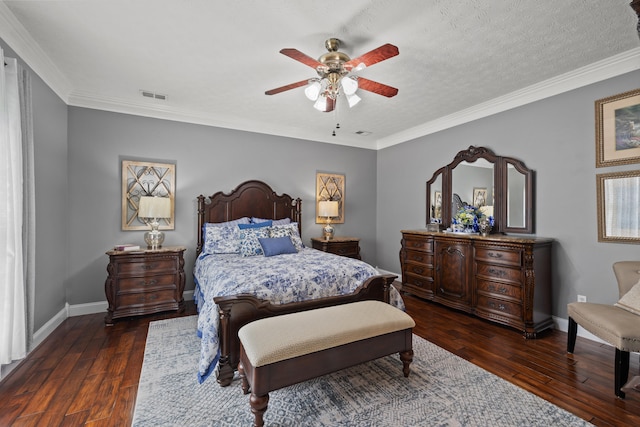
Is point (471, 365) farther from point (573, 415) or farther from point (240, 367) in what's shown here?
point (240, 367)

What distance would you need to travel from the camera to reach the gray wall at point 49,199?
2818 mm

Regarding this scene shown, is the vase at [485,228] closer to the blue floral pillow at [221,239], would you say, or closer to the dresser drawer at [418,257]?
the dresser drawer at [418,257]

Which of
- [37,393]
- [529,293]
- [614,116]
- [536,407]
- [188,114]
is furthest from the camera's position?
[188,114]

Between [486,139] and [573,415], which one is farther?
[486,139]

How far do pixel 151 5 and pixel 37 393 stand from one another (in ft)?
9.19

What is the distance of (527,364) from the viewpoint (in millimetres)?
2441

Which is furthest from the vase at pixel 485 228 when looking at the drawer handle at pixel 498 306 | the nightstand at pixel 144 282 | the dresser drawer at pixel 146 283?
the dresser drawer at pixel 146 283

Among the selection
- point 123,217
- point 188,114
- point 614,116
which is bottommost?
point 123,217

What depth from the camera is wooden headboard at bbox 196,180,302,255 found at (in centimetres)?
423

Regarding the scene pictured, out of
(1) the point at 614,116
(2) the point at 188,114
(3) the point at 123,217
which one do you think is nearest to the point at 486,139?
(1) the point at 614,116

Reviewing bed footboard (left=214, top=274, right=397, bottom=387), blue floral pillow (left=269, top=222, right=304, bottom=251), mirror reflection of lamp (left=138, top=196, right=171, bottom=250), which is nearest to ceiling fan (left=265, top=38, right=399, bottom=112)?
bed footboard (left=214, top=274, right=397, bottom=387)

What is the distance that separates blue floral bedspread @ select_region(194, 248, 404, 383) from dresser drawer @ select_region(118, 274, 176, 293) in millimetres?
604

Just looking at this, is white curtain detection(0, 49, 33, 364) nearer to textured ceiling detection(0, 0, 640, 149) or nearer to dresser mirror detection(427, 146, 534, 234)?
textured ceiling detection(0, 0, 640, 149)

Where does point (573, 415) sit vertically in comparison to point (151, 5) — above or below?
below
